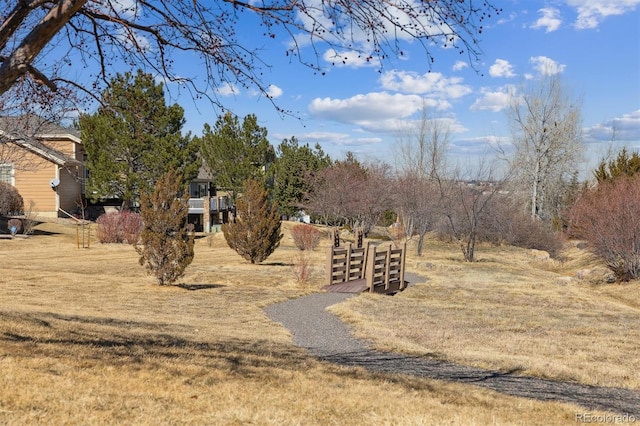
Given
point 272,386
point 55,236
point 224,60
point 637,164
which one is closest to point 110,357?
point 272,386

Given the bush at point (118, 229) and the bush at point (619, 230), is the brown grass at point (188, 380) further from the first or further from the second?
the bush at point (118, 229)

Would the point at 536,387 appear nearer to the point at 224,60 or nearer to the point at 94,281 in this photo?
the point at 224,60

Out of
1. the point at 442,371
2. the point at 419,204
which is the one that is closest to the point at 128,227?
the point at 419,204

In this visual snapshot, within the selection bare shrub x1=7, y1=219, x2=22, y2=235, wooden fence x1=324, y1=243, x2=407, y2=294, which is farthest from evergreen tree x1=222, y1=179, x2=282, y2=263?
bare shrub x1=7, y1=219, x2=22, y2=235

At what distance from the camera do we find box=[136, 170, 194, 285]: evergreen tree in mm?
15141

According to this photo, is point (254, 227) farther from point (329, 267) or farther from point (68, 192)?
point (68, 192)

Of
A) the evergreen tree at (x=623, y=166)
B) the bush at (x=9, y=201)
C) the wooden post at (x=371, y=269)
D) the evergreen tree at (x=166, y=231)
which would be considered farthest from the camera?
the evergreen tree at (x=623, y=166)

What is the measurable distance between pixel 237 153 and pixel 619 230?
103ft

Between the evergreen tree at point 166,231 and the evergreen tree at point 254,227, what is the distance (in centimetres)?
713

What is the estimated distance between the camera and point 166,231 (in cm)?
1531

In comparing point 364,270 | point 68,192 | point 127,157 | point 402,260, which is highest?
point 127,157

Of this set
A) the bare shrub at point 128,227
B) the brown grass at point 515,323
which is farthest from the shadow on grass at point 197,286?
the bare shrub at point 128,227

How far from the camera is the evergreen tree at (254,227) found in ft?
74.6

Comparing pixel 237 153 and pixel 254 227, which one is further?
pixel 237 153
